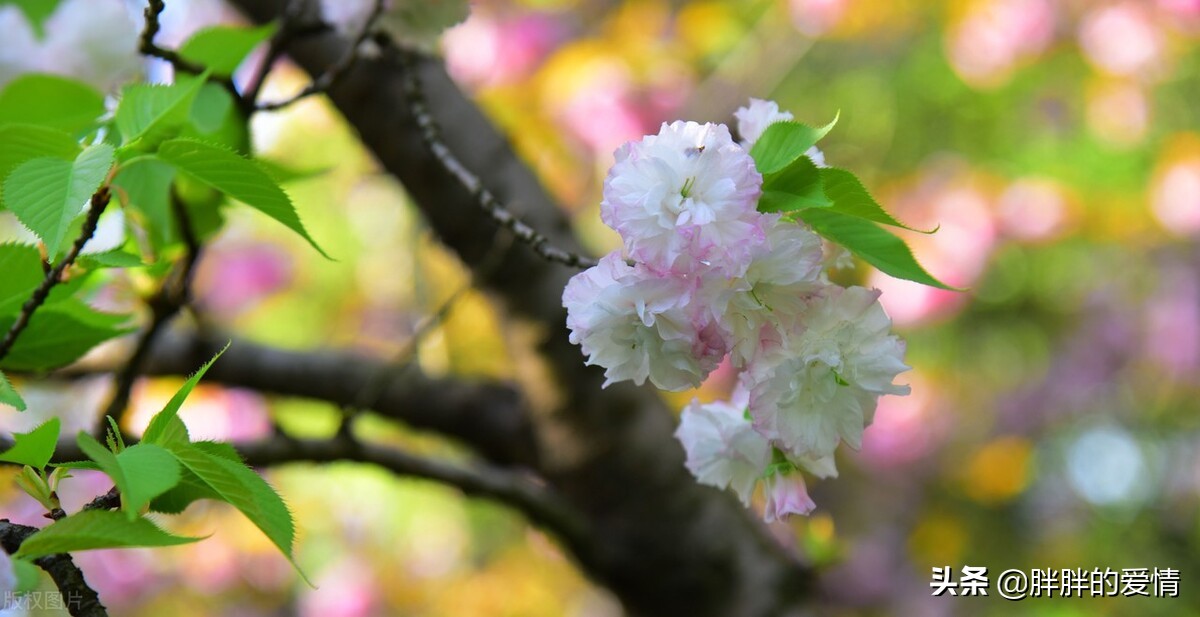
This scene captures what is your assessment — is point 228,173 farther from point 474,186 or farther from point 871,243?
point 871,243

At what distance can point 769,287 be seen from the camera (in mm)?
401

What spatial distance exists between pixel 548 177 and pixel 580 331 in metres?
1.85

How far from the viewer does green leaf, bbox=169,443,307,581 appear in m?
0.36

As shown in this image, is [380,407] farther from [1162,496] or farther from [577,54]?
[1162,496]

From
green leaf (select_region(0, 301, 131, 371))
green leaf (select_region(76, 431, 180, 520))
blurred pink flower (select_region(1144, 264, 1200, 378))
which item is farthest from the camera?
blurred pink flower (select_region(1144, 264, 1200, 378))

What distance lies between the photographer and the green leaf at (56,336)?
1.77ft

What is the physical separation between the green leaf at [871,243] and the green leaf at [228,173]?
0.22 meters

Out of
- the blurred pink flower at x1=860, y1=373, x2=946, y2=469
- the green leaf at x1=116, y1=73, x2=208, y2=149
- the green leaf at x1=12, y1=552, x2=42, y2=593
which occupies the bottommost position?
the green leaf at x1=12, y1=552, x2=42, y2=593

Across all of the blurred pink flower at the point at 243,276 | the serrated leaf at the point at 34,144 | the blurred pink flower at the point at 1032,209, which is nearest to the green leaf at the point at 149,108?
the serrated leaf at the point at 34,144

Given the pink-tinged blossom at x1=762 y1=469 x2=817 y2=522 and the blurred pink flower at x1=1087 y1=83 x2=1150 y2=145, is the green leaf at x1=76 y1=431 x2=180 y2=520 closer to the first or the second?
the pink-tinged blossom at x1=762 y1=469 x2=817 y2=522

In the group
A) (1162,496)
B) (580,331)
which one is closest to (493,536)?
(1162,496)

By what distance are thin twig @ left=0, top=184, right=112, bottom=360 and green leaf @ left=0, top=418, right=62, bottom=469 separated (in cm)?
9

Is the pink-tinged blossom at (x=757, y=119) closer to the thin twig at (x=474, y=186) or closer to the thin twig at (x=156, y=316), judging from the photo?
the thin twig at (x=474, y=186)

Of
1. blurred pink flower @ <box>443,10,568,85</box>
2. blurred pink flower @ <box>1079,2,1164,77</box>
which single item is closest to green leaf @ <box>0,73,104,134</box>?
blurred pink flower @ <box>443,10,568,85</box>
